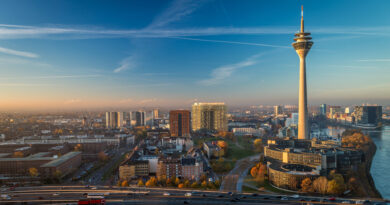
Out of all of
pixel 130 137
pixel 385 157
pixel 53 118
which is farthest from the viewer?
pixel 53 118

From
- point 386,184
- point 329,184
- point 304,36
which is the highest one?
point 304,36

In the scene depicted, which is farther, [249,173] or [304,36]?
[304,36]

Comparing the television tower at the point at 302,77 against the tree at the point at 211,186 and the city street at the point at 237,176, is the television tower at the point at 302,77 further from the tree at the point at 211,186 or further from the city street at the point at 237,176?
the tree at the point at 211,186

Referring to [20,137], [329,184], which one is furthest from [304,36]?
[20,137]

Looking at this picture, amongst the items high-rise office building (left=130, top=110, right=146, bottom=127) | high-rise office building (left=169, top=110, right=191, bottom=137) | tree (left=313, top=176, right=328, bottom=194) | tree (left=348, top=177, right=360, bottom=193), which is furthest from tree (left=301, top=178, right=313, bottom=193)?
high-rise office building (left=130, top=110, right=146, bottom=127)

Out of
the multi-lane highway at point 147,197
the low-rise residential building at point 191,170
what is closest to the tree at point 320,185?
the multi-lane highway at point 147,197

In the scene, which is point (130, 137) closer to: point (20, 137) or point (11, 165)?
point (20, 137)

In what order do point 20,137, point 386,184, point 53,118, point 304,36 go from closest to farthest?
1. point 386,184
2. point 304,36
3. point 20,137
4. point 53,118

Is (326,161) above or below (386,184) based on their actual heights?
above
